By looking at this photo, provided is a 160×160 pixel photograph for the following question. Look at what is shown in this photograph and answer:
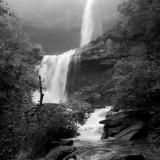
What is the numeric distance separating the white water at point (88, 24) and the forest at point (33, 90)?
33.6m

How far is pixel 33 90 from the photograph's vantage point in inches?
584

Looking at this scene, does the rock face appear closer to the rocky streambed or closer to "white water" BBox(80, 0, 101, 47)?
the rocky streambed

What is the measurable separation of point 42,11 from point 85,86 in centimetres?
3831

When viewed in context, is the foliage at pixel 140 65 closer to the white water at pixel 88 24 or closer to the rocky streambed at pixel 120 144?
the rocky streambed at pixel 120 144

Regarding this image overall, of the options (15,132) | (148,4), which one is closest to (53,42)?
(148,4)

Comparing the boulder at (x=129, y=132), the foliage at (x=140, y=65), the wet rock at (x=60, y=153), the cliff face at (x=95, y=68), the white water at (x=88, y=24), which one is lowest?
the wet rock at (x=60, y=153)

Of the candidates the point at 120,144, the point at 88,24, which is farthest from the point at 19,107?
the point at 88,24

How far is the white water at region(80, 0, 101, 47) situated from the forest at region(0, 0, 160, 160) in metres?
33.6

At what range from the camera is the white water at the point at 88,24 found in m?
56.5

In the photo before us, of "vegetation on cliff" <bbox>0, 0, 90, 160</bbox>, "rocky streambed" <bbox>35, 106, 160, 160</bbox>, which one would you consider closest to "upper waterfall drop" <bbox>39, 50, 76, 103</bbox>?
"rocky streambed" <bbox>35, 106, 160, 160</bbox>

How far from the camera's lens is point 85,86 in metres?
35.8

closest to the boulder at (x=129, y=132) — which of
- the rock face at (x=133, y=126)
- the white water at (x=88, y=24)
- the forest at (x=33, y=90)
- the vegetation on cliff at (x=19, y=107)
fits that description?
the rock face at (x=133, y=126)

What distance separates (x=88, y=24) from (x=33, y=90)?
46.3m

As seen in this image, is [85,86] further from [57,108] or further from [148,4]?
[57,108]
